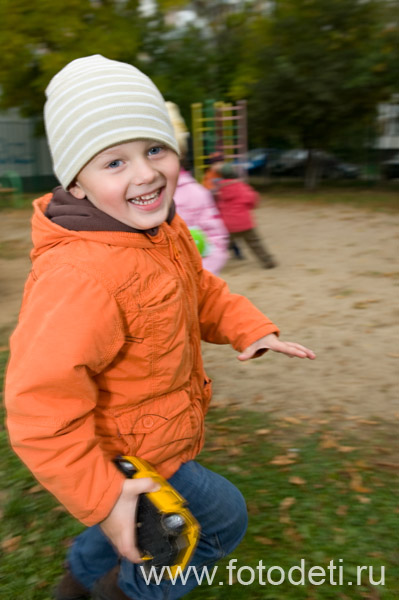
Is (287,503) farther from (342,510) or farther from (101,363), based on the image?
→ (101,363)

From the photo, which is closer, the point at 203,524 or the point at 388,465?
the point at 203,524

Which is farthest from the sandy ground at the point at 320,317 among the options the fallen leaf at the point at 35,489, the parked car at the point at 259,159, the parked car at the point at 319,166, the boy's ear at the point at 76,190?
the parked car at the point at 259,159

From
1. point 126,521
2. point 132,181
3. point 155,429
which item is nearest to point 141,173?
point 132,181

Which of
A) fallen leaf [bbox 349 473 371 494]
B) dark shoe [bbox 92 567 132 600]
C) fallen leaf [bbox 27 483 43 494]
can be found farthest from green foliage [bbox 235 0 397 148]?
dark shoe [bbox 92 567 132 600]

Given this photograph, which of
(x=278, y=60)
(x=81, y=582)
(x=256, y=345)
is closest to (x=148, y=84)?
(x=256, y=345)

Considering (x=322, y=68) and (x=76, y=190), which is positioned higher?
(x=76, y=190)

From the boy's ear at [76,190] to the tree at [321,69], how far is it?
14.0m

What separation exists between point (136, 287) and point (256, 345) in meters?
0.58

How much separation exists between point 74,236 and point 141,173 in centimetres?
24

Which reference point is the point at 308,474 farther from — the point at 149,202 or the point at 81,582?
the point at 149,202

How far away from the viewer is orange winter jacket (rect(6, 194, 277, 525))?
4.68 ft

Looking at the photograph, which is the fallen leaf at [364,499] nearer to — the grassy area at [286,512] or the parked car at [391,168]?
the grassy area at [286,512]

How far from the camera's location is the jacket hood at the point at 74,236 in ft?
5.38

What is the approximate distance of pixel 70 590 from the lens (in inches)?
83.7
